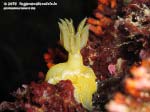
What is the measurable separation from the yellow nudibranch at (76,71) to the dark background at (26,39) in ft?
11.9

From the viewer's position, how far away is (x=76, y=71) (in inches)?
105

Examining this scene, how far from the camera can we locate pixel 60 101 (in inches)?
94.0

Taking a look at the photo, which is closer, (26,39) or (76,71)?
(76,71)

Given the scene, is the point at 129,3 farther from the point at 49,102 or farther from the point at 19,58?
the point at 19,58

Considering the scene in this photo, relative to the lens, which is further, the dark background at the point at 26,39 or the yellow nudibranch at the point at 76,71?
the dark background at the point at 26,39

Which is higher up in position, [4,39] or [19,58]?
[4,39]

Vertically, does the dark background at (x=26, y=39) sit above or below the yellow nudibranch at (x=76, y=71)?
above

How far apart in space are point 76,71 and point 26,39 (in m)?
4.73

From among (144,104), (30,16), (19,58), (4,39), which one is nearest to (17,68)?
(19,58)

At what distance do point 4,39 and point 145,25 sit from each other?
4968 millimetres

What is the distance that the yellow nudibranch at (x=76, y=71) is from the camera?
2.58 m

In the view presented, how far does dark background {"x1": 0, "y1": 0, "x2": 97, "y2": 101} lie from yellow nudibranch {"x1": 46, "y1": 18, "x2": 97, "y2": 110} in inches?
143

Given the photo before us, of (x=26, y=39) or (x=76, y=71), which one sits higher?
(x=26, y=39)

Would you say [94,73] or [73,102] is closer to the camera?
[73,102]
